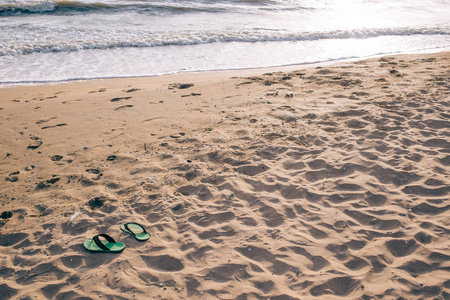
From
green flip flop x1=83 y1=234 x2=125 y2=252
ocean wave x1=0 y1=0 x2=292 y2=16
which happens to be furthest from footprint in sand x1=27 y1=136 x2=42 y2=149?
ocean wave x1=0 y1=0 x2=292 y2=16

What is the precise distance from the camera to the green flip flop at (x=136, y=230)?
9.64 feet

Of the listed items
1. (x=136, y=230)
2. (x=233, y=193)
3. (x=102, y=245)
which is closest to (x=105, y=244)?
(x=102, y=245)

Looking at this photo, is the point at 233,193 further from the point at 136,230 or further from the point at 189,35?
the point at 189,35

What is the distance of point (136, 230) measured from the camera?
300cm

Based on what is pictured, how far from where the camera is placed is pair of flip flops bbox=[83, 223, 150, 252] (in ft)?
9.15

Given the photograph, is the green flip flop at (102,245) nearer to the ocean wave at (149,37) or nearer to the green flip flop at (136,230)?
the green flip flop at (136,230)

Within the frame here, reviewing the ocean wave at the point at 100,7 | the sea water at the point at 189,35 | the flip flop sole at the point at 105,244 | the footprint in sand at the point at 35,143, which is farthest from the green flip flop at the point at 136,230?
the ocean wave at the point at 100,7

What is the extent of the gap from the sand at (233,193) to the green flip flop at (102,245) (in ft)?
0.22

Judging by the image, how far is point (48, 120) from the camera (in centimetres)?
511

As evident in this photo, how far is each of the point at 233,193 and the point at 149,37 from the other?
29.1 feet

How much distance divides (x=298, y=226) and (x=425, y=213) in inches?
48.7

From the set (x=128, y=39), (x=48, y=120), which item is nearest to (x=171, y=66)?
(x=128, y=39)

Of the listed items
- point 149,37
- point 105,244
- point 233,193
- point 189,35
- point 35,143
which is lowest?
point 105,244

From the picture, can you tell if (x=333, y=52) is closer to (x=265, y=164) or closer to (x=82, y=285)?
(x=265, y=164)
